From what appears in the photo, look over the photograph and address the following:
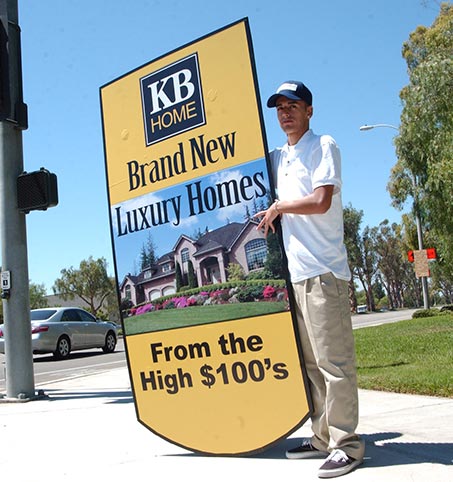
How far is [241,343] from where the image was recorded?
11.6 feet

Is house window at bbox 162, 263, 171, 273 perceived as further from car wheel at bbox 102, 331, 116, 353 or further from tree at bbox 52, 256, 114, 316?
tree at bbox 52, 256, 114, 316

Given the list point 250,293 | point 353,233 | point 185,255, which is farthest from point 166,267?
point 353,233

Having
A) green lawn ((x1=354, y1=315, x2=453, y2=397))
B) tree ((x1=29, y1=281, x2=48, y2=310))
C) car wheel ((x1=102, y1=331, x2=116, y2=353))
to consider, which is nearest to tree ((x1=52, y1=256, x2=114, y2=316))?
tree ((x1=29, y1=281, x2=48, y2=310))

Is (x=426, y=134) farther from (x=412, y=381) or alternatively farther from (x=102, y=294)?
(x=102, y=294)

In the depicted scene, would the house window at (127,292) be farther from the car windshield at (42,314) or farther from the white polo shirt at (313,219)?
the car windshield at (42,314)

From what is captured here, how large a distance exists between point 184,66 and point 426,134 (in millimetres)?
14980

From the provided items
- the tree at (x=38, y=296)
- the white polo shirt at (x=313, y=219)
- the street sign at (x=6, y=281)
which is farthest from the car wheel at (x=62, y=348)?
the tree at (x=38, y=296)

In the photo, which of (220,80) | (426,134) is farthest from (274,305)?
(426,134)

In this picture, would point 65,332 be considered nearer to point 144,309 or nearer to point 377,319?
point 144,309

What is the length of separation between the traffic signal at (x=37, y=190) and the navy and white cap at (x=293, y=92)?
4515 millimetres

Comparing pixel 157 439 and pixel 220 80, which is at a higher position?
pixel 220 80

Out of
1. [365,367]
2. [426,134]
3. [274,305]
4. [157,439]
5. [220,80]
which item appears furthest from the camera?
[426,134]

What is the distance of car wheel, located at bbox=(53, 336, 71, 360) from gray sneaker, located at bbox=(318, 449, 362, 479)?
13600mm

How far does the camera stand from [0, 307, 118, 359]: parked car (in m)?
15.4
